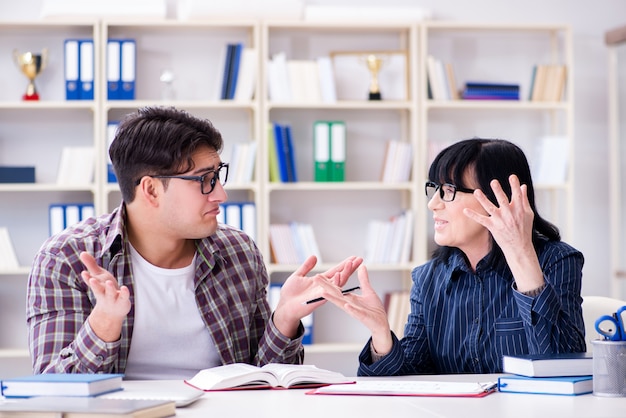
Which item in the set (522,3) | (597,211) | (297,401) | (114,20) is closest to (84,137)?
(114,20)

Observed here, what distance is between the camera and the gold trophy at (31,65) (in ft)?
13.9

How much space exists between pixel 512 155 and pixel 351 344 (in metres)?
2.34

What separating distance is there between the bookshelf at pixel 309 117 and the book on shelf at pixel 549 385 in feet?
8.48

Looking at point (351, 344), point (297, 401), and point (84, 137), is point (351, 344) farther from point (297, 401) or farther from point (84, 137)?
point (297, 401)

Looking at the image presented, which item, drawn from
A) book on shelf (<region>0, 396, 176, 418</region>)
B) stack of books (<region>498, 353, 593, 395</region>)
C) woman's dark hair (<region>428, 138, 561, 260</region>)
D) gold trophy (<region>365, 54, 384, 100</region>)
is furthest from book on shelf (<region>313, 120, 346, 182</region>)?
book on shelf (<region>0, 396, 176, 418</region>)

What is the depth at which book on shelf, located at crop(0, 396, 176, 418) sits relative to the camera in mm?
1442

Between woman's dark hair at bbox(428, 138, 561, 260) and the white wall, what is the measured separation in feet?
8.29

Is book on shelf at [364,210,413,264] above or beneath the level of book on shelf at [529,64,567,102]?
beneath

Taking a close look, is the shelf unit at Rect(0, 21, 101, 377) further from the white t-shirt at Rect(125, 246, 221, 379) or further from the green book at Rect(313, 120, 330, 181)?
the white t-shirt at Rect(125, 246, 221, 379)

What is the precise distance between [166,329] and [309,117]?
8.33ft

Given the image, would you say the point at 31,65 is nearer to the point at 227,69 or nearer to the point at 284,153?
the point at 227,69

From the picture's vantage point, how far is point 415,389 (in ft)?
5.76

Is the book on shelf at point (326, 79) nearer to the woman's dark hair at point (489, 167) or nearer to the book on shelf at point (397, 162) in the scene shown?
the book on shelf at point (397, 162)

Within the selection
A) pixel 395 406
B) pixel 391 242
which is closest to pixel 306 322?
pixel 391 242
